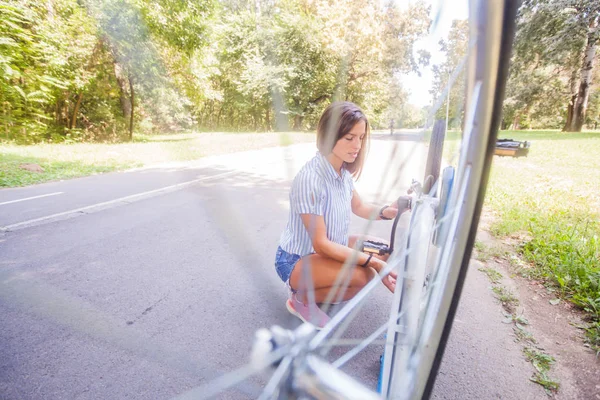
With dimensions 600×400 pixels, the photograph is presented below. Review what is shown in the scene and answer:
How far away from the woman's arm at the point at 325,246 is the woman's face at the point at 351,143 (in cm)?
37

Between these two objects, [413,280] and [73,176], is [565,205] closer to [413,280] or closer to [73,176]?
[413,280]

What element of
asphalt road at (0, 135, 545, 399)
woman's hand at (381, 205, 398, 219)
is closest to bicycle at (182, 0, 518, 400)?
asphalt road at (0, 135, 545, 399)

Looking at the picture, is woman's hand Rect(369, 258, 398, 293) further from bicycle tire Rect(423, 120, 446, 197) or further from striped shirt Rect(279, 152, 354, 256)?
bicycle tire Rect(423, 120, 446, 197)

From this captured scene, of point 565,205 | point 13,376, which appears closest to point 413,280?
point 13,376

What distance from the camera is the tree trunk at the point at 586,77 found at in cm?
1335

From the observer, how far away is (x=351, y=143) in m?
1.70

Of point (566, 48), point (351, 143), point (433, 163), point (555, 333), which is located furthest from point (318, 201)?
point (566, 48)

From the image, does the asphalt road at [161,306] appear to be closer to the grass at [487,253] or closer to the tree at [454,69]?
the tree at [454,69]

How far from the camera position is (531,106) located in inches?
882

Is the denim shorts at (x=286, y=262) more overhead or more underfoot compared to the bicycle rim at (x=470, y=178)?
more underfoot

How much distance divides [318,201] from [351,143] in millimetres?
358

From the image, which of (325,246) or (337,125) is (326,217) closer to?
(325,246)

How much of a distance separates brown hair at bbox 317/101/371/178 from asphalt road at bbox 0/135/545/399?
0.18 m

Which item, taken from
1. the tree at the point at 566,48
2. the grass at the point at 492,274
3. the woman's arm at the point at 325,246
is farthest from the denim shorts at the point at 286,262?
the tree at the point at 566,48
